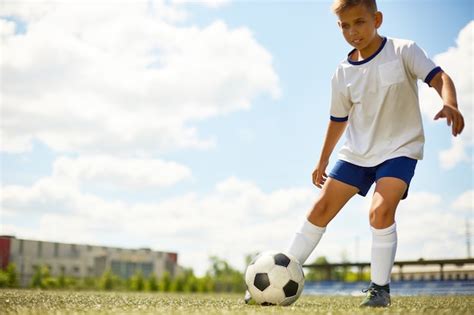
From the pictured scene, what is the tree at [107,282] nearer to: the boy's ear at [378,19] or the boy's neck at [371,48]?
the boy's neck at [371,48]

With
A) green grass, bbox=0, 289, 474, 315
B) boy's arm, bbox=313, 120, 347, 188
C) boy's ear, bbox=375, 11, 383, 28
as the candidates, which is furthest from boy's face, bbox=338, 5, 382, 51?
green grass, bbox=0, 289, 474, 315

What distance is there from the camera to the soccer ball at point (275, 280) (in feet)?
14.5

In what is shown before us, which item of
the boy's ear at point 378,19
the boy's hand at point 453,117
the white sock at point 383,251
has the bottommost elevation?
the white sock at point 383,251

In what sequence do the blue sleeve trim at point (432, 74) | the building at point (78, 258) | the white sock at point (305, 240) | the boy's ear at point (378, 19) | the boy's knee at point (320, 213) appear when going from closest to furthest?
the blue sleeve trim at point (432, 74)
the boy's ear at point (378, 19)
the boy's knee at point (320, 213)
the white sock at point (305, 240)
the building at point (78, 258)

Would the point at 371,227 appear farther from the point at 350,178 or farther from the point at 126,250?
the point at 126,250

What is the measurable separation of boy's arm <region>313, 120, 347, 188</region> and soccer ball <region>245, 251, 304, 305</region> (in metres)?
0.78

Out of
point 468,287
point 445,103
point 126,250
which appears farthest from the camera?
point 126,250

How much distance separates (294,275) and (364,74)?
168 centimetres

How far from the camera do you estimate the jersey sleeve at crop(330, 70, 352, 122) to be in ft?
15.7

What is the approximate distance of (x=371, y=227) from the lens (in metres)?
4.25

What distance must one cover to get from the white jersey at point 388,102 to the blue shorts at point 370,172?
5cm

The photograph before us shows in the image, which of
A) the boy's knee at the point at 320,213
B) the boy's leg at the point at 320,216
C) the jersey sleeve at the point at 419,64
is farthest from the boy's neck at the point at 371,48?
the boy's knee at the point at 320,213

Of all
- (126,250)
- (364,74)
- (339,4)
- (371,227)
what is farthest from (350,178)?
(126,250)

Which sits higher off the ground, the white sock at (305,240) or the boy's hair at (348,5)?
the boy's hair at (348,5)
